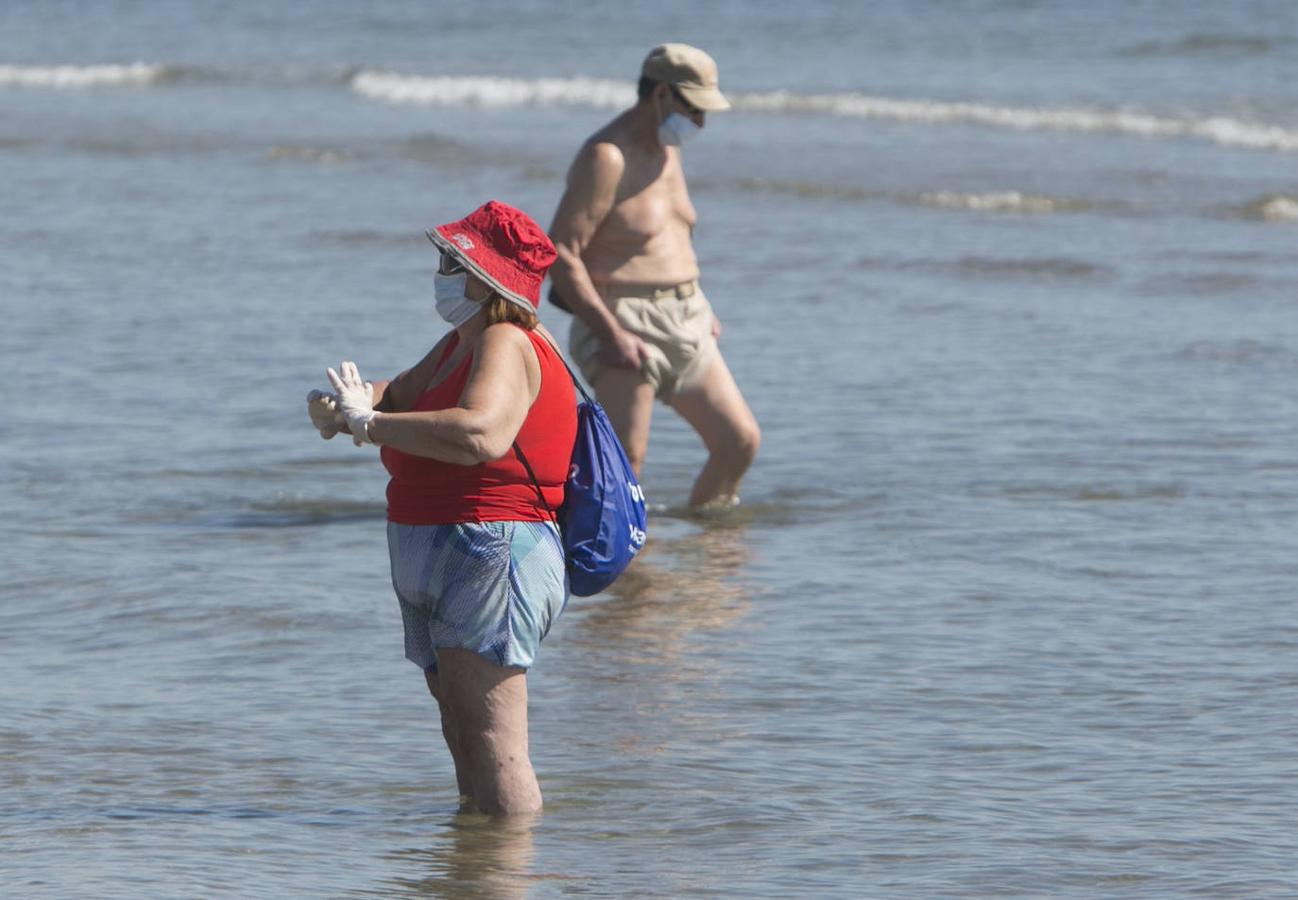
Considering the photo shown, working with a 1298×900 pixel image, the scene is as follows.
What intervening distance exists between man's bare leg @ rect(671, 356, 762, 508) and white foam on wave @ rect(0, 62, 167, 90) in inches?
855

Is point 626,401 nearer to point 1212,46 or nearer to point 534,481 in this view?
point 534,481

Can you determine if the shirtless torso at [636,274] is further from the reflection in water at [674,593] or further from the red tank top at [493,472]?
the red tank top at [493,472]

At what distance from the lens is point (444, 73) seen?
3016 cm

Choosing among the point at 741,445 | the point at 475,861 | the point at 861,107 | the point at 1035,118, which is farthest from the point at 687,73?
the point at 861,107

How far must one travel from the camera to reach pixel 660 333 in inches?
299

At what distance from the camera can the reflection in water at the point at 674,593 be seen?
21.9 feet

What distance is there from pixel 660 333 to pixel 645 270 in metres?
0.22

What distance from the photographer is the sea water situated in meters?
5.01

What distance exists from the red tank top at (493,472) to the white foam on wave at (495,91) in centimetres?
2154

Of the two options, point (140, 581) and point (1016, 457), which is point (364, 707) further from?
point (1016, 457)

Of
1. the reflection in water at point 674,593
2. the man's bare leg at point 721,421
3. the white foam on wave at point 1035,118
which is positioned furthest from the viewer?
the white foam on wave at point 1035,118

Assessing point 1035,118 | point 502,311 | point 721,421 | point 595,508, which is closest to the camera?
point 502,311

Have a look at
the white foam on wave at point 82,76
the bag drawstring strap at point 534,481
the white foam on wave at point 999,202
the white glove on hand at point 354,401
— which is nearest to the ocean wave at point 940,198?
the white foam on wave at point 999,202

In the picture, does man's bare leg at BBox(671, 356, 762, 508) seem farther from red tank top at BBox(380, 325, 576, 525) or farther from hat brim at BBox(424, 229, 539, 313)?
hat brim at BBox(424, 229, 539, 313)
